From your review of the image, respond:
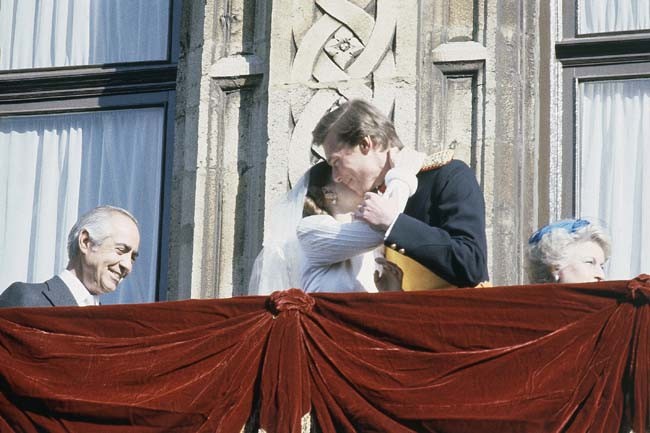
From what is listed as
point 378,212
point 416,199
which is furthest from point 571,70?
point 378,212

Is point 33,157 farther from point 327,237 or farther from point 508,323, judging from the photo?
point 508,323

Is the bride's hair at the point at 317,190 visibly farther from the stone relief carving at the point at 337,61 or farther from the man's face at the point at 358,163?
the stone relief carving at the point at 337,61

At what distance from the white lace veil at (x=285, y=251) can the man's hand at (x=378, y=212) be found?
0.48m

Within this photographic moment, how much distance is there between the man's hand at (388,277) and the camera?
342 inches

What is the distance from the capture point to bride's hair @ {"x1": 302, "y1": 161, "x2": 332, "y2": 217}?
28.9 ft

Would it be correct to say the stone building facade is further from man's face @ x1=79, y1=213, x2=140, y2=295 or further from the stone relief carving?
man's face @ x1=79, y1=213, x2=140, y2=295

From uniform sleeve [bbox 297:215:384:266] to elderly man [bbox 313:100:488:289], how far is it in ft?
0.22

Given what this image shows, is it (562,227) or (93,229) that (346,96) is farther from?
(562,227)

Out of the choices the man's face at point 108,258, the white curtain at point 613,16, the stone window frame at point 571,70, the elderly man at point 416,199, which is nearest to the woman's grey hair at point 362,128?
the elderly man at point 416,199

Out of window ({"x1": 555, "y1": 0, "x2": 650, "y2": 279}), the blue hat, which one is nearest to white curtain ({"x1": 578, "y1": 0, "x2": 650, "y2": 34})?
window ({"x1": 555, "y1": 0, "x2": 650, "y2": 279})

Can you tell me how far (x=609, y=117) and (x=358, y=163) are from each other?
192 cm

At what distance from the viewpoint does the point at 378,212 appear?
838 cm

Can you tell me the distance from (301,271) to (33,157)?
250cm

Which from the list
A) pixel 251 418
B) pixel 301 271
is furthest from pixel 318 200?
pixel 251 418
